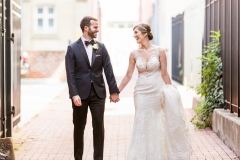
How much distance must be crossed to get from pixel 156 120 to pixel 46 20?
25.0m

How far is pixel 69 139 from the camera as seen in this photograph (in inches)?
379

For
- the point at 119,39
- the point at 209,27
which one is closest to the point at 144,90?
the point at 209,27

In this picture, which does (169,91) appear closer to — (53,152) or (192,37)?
(53,152)

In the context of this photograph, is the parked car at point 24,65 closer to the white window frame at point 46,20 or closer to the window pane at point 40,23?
the white window frame at point 46,20

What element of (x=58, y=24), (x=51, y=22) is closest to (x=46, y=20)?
(x=51, y=22)

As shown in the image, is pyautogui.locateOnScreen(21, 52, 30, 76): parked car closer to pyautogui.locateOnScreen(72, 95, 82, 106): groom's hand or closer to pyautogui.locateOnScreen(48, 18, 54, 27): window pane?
pyautogui.locateOnScreen(48, 18, 54, 27): window pane

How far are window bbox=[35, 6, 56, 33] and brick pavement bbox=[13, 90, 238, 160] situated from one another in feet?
59.1

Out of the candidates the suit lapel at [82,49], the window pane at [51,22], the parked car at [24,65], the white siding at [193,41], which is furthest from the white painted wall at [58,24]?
the suit lapel at [82,49]

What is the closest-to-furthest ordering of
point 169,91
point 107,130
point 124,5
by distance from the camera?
point 169,91, point 107,130, point 124,5

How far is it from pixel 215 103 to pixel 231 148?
7.42 ft

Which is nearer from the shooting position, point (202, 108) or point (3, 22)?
point (3, 22)

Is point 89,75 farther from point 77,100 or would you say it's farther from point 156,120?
point 156,120

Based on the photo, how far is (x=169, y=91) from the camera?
7020 mm

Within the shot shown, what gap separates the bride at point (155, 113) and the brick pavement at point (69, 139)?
827 millimetres
